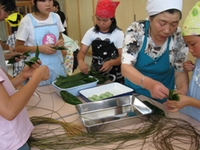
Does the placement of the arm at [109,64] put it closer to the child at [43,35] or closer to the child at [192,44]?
the child at [43,35]

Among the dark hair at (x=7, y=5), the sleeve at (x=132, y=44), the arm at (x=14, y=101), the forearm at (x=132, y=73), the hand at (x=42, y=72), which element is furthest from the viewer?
the sleeve at (x=132, y=44)

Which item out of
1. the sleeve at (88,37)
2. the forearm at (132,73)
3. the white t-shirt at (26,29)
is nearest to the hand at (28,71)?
the forearm at (132,73)

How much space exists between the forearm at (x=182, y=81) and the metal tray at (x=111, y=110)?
258mm

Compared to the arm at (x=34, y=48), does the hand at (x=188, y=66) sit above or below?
below

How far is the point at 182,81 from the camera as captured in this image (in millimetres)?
1367

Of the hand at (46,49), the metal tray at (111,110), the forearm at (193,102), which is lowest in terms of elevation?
the metal tray at (111,110)

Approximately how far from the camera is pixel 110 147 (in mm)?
975

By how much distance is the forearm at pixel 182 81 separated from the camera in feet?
4.34

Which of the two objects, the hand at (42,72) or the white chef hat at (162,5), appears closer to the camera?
the hand at (42,72)

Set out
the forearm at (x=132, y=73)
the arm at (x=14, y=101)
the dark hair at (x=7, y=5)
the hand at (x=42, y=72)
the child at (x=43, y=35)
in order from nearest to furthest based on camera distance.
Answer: the arm at (x=14, y=101) < the hand at (x=42, y=72) < the dark hair at (x=7, y=5) < the forearm at (x=132, y=73) < the child at (x=43, y=35)

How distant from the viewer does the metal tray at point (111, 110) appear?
1222 mm

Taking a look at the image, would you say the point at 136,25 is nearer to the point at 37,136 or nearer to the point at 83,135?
the point at 83,135

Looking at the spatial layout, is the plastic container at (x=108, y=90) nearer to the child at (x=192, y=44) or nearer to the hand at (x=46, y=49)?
the child at (x=192, y=44)

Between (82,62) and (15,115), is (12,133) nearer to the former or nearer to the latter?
(15,115)
